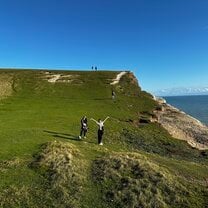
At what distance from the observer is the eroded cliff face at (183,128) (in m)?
57.3

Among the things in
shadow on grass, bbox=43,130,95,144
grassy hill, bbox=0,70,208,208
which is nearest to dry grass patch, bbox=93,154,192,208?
grassy hill, bbox=0,70,208,208

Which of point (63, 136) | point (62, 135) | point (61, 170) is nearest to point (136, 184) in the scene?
point (61, 170)

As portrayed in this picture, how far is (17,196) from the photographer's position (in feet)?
83.0

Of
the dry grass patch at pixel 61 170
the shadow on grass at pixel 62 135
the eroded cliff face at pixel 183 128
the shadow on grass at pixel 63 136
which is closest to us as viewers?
the dry grass patch at pixel 61 170

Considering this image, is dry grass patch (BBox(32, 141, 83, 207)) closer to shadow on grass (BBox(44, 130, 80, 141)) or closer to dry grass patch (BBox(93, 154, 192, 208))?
dry grass patch (BBox(93, 154, 192, 208))

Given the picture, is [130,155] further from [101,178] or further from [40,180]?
[40,180]

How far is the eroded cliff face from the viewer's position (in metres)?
57.3

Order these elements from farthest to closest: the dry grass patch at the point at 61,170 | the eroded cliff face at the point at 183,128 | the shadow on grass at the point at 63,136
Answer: the eroded cliff face at the point at 183,128, the shadow on grass at the point at 63,136, the dry grass patch at the point at 61,170

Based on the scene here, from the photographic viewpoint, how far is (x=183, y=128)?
212 ft

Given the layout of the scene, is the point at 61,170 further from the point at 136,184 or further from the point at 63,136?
the point at 63,136

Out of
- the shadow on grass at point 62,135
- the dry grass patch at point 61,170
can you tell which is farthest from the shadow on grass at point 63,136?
the dry grass patch at point 61,170

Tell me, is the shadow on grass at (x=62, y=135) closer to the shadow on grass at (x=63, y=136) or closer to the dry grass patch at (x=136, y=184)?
the shadow on grass at (x=63, y=136)

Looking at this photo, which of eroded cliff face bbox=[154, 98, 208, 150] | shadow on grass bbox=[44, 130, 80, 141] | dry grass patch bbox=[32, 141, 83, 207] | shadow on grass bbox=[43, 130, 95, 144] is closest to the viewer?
dry grass patch bbox=[32, 141, 83, 207]

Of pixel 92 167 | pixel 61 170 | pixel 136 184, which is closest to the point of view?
pixel 136 184
